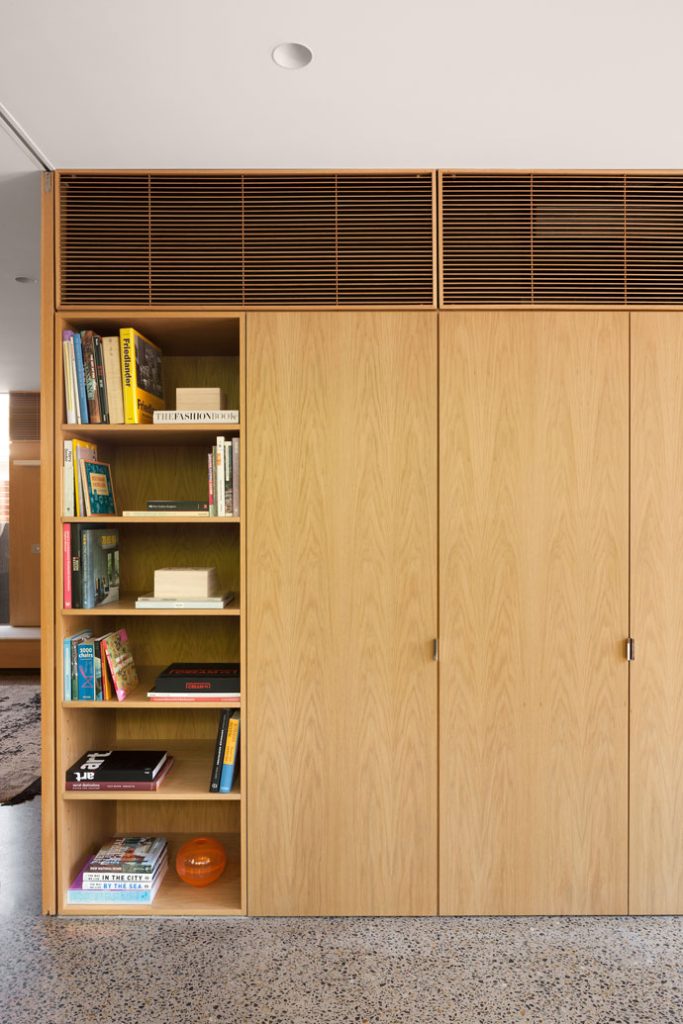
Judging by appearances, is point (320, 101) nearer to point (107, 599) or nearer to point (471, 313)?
point (471, 313)

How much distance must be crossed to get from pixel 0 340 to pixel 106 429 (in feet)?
9.84

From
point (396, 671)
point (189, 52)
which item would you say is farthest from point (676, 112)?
point (396, 671)

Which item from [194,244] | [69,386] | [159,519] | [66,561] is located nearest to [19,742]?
[66,561]

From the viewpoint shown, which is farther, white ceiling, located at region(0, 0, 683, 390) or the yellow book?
the yellow book

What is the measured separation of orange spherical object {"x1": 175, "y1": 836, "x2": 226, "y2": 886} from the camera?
239 centimetres

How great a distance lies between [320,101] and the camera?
188 cm

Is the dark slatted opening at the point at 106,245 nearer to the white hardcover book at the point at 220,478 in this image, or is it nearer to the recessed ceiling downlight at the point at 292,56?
the white hardcover book at the point at 220,478

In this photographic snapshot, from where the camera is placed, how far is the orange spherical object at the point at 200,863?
2.39 meters

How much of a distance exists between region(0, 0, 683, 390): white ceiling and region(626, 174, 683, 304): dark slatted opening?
0.25 ft

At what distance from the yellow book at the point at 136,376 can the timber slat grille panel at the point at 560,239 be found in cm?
112

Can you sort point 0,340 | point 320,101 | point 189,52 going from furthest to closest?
point 0,340 → point 320,101 → point 189,52

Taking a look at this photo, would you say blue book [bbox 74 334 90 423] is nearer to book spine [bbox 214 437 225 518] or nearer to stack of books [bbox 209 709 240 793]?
book spine [bbox 214 437 225 518]

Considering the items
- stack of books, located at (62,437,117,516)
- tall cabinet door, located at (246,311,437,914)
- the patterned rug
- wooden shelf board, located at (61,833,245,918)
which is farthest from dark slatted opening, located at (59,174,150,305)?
the patterned rug

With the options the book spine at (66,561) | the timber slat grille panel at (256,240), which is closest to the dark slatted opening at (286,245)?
the timber slat grille panel at (256,240)
